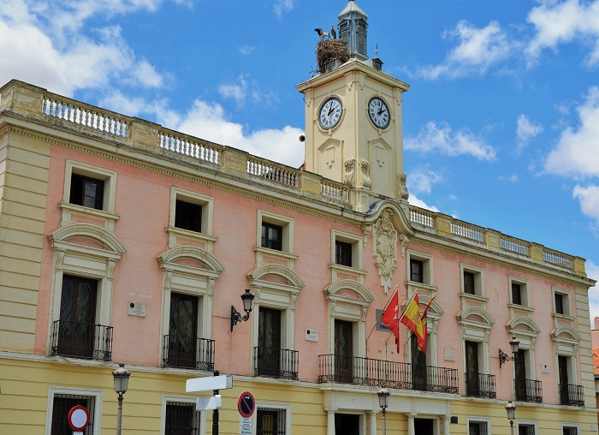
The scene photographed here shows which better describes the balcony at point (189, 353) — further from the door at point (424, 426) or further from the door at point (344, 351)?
the door at point (424, 426)

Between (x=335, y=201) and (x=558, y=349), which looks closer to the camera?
(x=335, y=201)

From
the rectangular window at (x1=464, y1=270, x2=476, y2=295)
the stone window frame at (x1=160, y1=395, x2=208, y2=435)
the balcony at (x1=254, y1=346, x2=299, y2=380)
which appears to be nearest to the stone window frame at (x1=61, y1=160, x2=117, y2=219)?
the stone window frame at (x1=160, y1=395, x2=208, y2=435)

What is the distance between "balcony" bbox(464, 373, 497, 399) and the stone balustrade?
4638mm

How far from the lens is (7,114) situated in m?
19.2

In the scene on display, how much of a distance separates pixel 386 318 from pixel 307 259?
314 cm

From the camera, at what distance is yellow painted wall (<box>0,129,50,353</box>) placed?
18812mm

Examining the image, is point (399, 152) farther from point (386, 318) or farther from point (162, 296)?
point (162, 296)

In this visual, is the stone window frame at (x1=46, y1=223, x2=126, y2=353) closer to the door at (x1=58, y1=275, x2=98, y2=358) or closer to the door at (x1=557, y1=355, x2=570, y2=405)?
Result: the door at (x1=58, y1=275, x2=98, y2=358)

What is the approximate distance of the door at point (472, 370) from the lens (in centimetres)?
2916

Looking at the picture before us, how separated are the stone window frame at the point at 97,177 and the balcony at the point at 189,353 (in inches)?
137

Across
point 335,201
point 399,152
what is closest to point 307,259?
point 335,201

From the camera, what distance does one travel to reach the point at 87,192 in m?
21.1

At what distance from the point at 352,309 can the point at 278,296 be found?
2.95m

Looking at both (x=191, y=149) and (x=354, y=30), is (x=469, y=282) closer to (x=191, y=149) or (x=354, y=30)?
(x=354, y=30)
